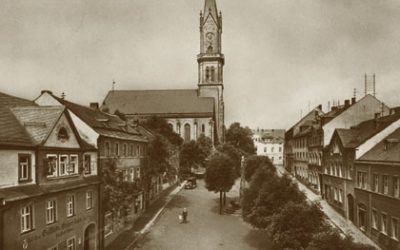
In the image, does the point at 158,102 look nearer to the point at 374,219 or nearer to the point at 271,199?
the point at 271,199

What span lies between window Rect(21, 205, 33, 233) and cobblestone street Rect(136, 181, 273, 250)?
10.9m

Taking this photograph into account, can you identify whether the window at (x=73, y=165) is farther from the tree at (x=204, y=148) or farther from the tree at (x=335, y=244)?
the tree at (x=204, y=148)

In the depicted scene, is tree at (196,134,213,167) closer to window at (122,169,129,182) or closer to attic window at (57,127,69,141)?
window at (122,169,129,182)

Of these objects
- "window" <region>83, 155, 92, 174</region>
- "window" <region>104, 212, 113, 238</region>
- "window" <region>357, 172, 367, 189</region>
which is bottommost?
"window" <region>104, 212, 113, 238</region>

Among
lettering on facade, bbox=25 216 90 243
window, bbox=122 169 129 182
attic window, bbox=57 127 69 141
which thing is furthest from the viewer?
window, bbox=122 169 129 182

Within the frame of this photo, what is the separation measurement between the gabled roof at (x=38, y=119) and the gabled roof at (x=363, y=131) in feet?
84.2

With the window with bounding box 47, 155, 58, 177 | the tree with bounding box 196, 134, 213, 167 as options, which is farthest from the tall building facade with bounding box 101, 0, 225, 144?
the window with bounding box 47, 155, 58, 177

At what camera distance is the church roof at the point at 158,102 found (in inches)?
3554

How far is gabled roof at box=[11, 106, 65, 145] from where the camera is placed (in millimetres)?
22500

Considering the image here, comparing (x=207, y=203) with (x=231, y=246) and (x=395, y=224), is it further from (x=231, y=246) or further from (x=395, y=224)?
(x=395, y=224)

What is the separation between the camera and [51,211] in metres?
23.3

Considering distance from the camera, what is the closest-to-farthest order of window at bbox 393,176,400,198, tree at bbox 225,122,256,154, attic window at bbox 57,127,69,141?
attic window at bbox 57,127,69,141
window at bbox 393,176,400,198
tree at bbox 225,122,256,154

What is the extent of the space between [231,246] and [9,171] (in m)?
18.1

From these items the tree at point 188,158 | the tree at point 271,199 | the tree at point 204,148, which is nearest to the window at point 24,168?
the tree at point 271,199
